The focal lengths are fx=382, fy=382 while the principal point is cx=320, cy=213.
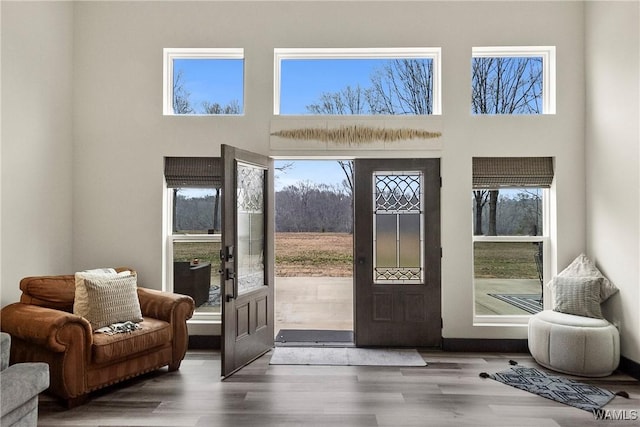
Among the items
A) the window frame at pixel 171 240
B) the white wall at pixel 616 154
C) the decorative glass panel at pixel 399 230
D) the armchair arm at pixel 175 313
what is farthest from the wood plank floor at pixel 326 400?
the decorative glass panel at pixel 399 230

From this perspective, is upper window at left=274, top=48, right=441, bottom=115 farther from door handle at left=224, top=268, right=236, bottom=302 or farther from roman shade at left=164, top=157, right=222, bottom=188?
door handle at left=224, top=268, right=236, bottom=302

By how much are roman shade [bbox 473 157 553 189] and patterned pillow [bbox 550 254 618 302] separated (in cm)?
87

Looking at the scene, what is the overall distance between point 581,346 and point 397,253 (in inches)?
73.0

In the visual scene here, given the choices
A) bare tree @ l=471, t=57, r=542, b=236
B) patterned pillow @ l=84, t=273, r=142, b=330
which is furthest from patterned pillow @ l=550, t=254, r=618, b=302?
patterned pillow @ l=84, t=273, r=142, b=330

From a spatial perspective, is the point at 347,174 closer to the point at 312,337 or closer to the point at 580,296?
the point at 312,337

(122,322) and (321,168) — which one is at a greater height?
(321,168)

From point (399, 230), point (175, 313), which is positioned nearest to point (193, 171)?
point (175, 313)

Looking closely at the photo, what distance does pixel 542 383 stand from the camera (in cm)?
327

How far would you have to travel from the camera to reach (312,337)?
15.2 ft

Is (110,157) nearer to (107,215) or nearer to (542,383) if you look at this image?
(107,215)

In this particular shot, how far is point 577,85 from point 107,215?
209 inches

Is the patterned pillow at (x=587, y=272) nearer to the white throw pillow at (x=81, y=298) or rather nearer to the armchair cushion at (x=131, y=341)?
the armchair cushion at (x=131, y=341)

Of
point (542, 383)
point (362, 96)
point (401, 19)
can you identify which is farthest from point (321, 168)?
point (542, 383)

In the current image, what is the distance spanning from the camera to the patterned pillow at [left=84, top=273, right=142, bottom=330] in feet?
10.5
